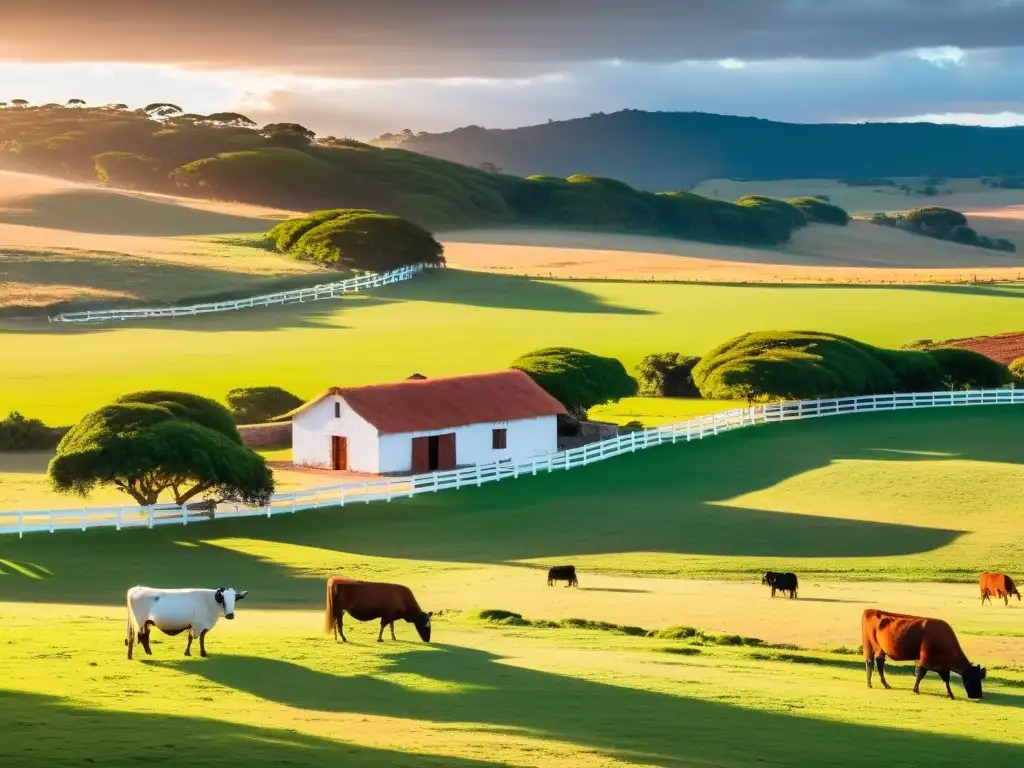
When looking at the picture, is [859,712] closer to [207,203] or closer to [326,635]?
[326,635]

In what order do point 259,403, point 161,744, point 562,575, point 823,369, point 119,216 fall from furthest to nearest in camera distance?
point 119,216 → point 823,369 → point 259,403 → point 562,575 → point 161,744

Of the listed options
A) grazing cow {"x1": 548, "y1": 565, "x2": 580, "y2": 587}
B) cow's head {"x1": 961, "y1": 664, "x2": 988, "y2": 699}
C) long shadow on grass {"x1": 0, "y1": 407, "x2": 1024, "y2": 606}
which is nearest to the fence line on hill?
long shadow on grass {"x1": 0, "y1": 407, "x2": 1024, "y2": 606}

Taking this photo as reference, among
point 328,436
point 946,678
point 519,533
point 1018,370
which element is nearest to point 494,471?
point 328,436

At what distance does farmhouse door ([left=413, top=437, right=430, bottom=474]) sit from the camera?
5720 centimetres

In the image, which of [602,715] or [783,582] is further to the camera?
[783,582]

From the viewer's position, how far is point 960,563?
4341 centimetres

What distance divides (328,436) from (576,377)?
13178mm

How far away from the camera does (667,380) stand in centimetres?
8419

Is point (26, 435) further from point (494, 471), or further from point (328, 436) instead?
point (494, 471)

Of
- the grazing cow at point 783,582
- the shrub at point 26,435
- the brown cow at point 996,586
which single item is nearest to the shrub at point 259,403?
the shrub at point 26,435

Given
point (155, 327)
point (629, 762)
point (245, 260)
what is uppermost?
point (245, 260)

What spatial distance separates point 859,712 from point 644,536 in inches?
1022

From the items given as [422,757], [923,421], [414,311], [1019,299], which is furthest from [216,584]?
[1019,299]

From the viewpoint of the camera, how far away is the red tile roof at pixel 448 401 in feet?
186
